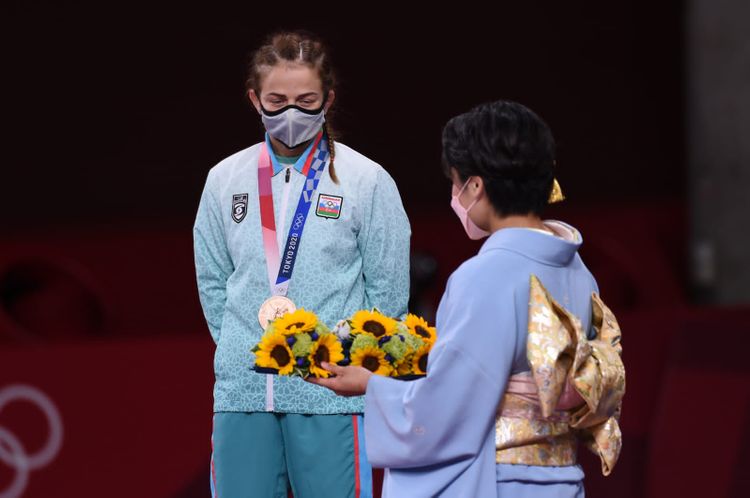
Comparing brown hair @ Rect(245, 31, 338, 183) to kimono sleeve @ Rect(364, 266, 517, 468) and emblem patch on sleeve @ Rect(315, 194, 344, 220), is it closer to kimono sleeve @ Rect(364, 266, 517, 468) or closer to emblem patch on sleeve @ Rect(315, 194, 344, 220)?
emblem patch on sleeve @ Rect(315, 194, 344, 220)

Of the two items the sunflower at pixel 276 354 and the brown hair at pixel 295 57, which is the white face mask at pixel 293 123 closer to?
the brown hair at pixel 295 57

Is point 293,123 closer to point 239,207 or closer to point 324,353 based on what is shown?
point 239,207

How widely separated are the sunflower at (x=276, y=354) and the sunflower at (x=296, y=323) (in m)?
0.02

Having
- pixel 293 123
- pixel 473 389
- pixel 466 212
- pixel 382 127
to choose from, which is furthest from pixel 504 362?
pixel 382 127

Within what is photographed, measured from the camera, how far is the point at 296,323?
8.84 feet

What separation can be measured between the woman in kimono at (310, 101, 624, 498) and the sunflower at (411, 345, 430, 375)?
19cm

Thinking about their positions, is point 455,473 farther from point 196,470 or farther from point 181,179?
point 181,179

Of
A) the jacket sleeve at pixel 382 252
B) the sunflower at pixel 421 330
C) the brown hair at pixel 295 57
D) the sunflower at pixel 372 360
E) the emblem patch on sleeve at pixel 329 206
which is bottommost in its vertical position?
the sunflower at pixel 372 360

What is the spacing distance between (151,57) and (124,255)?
1027 millimetres

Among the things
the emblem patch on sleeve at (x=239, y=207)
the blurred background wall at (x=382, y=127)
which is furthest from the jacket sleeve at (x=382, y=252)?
the blurred background wall at (x=382, y=127)

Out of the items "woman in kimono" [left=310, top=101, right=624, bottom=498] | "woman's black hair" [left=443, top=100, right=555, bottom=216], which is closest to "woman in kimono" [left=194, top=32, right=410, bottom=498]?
"woman in kimono" [left=310, top=101, right=624, bottom=498]

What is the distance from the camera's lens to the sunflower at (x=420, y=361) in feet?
9.02

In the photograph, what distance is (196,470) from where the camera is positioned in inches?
188

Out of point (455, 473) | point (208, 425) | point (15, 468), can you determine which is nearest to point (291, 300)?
point (455, 473)
